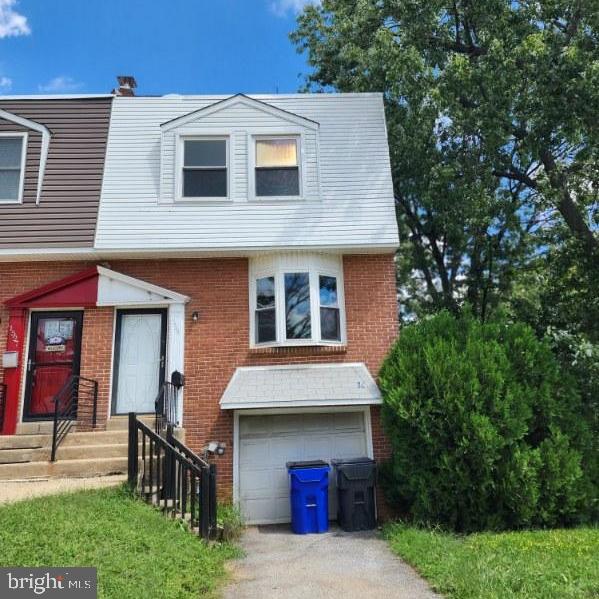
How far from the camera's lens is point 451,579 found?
16.4ft

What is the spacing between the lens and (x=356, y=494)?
26.8 feet

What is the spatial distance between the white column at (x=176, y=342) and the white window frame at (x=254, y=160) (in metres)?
2.65

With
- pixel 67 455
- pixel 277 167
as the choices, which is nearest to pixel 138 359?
pixel 67 455

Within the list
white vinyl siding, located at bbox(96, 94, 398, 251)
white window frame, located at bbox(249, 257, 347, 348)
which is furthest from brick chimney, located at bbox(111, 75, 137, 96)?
white window frame, located at bbox(249, 257, 347, 348)

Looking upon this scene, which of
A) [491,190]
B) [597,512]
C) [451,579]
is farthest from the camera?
[491,190]

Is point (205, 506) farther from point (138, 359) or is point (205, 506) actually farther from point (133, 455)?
point (138, 359)

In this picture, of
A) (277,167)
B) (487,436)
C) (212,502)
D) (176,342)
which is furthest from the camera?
(277,167)

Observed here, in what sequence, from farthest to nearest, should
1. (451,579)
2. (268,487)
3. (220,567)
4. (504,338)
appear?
(268,487)
(504,338)
(220,567)
(451,579)

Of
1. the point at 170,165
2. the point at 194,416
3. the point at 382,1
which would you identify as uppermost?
the point at 382,1

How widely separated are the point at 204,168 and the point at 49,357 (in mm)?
4675

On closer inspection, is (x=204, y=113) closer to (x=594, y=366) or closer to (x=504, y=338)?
(x=504, y=338)

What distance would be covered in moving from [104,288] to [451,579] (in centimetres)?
740

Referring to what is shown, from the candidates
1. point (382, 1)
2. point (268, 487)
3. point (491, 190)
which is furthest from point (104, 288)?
point (382, 1)

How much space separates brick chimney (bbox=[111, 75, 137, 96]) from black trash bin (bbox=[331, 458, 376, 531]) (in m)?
9.84
